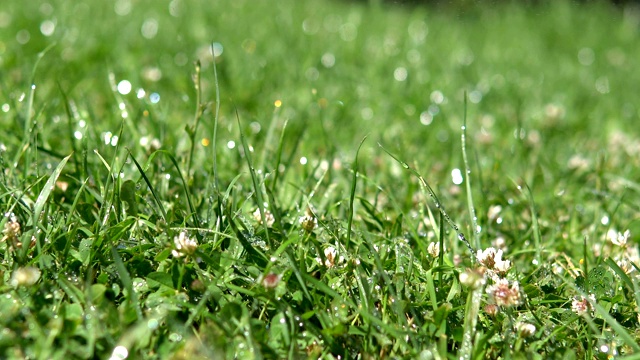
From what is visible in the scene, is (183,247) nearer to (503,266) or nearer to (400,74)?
(503,266)

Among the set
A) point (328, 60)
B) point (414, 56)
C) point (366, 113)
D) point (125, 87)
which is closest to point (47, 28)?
point (125, 87)

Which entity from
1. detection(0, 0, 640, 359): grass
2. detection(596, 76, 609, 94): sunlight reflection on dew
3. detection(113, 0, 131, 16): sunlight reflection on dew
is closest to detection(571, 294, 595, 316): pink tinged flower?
detection(0, 0, 640, 359): grass

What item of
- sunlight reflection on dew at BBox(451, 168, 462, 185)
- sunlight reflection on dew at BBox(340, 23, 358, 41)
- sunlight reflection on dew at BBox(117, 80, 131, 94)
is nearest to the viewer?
sunlight reflection on dew at BBox(451, 168, 462, 185)

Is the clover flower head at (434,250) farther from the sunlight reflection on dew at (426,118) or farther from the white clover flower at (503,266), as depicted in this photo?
the sunlight reflection on dew at (426,118)

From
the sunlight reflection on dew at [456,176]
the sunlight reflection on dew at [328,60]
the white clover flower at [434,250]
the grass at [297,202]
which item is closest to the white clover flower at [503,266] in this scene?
the grass at [297,202]

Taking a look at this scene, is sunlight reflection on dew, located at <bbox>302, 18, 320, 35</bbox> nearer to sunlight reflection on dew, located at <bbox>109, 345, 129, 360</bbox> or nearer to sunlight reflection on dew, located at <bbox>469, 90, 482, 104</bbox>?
sunlight reflection on dew, located at <bbox>469, 90, 482, 104</bbox>

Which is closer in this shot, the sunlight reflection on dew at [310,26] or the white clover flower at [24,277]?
the white clover flower at [24,277]

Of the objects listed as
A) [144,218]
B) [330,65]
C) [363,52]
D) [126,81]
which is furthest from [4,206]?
[363,52]
